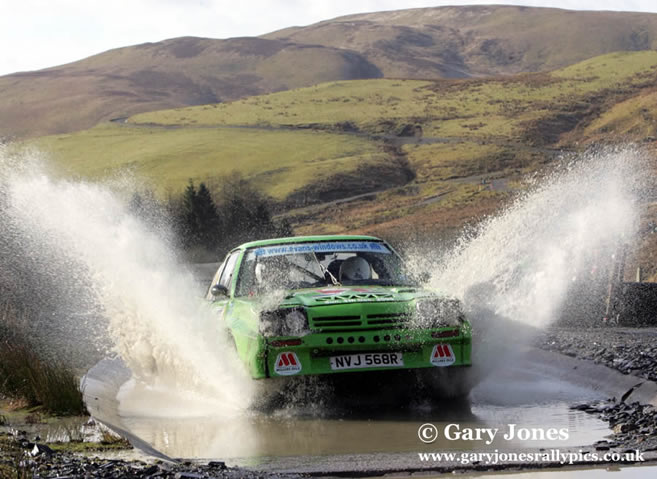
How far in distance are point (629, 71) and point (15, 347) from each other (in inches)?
6840

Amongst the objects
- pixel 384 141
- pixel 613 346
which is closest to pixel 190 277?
pixel 613 346

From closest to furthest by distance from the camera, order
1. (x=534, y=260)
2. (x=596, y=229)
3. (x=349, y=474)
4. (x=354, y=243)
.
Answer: (x=349, y=474), (x=354, y=243), (x=534, y=260), (x=596, y=229)

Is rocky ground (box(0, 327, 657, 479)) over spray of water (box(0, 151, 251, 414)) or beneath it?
beneath

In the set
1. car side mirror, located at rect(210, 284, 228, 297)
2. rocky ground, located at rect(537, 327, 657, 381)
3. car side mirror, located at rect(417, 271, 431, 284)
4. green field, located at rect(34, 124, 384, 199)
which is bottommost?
rocky ground, located at rect(537, 327, 657, 381)

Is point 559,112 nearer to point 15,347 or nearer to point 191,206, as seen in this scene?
point 191,206

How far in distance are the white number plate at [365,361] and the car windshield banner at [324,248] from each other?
2.31 meters

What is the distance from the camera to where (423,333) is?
887cm

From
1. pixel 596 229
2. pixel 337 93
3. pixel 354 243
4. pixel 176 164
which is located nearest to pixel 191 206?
pixel 596 229

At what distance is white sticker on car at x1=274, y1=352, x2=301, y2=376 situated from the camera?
877 centimetres

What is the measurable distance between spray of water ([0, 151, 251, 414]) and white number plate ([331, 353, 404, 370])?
42.7 inches

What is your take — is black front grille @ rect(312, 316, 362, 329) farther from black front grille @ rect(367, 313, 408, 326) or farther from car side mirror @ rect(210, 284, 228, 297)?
car side mirror @ rect(210, 284, 228, 297)

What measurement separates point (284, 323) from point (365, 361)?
81 centimetres

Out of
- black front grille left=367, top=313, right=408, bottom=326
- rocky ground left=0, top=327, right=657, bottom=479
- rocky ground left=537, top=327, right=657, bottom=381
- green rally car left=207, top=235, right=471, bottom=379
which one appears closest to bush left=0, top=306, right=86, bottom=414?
rocky ground left=0, top=327, right=657, bottom=479

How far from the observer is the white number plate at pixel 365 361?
344 inches
